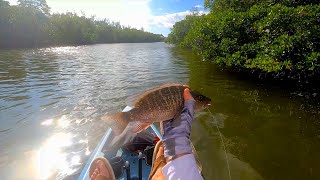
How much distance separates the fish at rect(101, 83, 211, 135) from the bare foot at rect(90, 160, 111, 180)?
40.0 inches

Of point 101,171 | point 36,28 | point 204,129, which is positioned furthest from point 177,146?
point 36,28

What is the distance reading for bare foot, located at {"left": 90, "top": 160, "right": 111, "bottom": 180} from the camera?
348cm

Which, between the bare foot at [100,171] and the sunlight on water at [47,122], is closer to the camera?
the bare foot at [100,171]

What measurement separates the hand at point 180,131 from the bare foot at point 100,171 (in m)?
1.36

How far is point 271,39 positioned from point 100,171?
10.1 m

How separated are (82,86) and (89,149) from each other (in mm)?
7548

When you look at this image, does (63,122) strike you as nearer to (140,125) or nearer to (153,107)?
(140,125)

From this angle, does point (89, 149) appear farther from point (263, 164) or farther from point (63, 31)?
point (63, 31)

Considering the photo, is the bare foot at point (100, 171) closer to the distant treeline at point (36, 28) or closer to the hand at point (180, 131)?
the hand at point (180, 131)

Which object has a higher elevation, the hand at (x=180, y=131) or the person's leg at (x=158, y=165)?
the hand at (x=180, y=131)

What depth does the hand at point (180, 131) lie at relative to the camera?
2422 millimetres

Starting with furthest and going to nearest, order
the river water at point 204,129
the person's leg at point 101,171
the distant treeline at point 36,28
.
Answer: the distant treeline at point 36,28 < the river water at point 204,129 < the person's leg at point 101,171

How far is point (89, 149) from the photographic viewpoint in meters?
7.07

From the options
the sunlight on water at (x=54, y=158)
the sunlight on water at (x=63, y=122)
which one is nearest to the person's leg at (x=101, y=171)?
the sunlight on water at (x=54, y=158)
